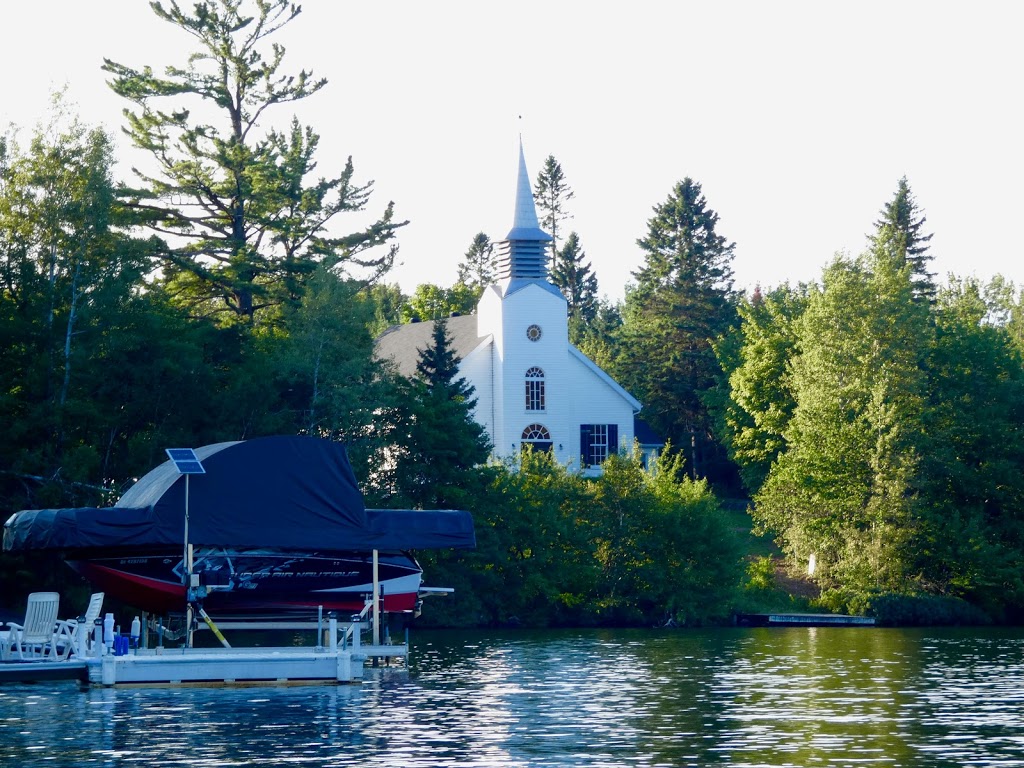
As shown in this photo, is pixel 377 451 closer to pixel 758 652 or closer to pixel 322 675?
pixel 758 652

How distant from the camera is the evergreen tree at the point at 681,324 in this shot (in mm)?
98938

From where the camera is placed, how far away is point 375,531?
35.6m

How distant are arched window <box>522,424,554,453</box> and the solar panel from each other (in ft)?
156

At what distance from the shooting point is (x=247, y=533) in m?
33.9

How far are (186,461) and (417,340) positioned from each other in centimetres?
5524

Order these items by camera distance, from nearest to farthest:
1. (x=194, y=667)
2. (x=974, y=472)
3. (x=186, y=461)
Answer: (x=194, y=667), (x=186, y=461), (x=974, y=472)

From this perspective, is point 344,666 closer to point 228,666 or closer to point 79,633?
point 228,666

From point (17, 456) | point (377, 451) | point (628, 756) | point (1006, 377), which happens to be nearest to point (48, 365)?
point (17, 456)

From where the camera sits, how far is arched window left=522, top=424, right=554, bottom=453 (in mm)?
79812

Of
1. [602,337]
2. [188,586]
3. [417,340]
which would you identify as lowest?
[188,586]

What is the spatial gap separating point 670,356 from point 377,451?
4146 centimetres

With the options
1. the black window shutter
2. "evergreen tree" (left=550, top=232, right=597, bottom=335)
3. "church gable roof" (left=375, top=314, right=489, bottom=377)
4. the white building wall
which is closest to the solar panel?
"church gable roof" (left=375, top=314, right=489, bottom=377)

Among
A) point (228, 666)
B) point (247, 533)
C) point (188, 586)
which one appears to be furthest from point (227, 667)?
point (247, 533)

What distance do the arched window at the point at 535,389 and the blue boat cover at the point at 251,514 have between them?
44.0 meters
